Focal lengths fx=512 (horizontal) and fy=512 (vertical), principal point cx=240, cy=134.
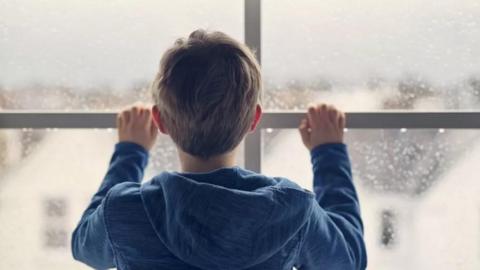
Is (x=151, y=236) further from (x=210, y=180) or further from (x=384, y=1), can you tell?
(x=384, y=1)

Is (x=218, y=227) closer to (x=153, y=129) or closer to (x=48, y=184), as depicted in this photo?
(x=153, y=129)

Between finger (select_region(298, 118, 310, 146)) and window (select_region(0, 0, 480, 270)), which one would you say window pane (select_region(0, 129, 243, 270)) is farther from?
finger (select_region(298, 118, 310, 146))

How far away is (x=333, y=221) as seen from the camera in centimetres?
87

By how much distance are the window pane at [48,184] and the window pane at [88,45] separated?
78 mm

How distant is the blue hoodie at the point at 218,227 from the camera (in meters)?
0.74

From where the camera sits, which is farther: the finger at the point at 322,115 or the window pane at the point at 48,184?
the window pane at the point at 48,184

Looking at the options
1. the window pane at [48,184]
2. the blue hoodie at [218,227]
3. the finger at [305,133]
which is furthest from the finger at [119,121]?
the finger at [305,133]

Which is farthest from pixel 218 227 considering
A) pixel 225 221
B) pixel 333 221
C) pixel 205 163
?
pixel 333 221

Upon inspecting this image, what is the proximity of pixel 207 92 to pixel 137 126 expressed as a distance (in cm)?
30

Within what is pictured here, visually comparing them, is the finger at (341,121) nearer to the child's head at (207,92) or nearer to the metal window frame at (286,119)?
the metal window frame at (286,119)

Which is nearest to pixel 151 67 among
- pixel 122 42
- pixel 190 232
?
pixel 122 42

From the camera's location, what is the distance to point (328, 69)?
106cm

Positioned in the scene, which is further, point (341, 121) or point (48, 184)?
point (48, 184)

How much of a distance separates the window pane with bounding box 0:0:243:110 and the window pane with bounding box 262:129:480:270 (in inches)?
11.5
